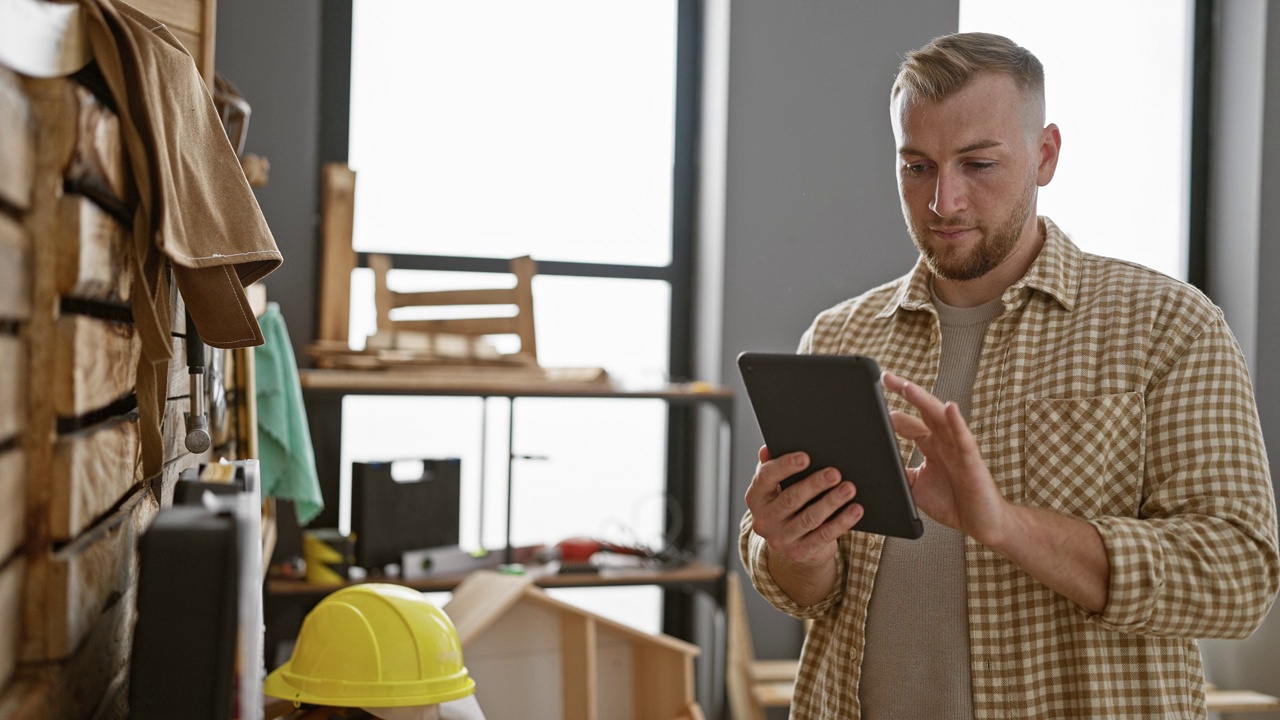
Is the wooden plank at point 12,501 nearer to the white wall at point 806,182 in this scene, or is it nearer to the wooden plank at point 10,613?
the wooden plank at point 10,613

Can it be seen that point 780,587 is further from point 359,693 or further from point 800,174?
point 800,174

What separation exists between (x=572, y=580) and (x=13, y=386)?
2.26m

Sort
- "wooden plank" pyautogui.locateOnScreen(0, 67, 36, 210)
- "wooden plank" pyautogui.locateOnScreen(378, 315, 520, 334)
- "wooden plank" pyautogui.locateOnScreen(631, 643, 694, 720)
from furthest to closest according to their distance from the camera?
"wooden plank" pyautogui.locateOnScreen(378, 315, 520, 334), "wooden plank" pyautogui.locateOnScreen(631, 643, 694, 720), "wooden plank" pyautogui.locateOnScreen(0, 67, 36, 210)

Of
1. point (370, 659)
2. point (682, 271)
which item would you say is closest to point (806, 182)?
point (682, 271)

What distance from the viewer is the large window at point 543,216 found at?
3.25 metres

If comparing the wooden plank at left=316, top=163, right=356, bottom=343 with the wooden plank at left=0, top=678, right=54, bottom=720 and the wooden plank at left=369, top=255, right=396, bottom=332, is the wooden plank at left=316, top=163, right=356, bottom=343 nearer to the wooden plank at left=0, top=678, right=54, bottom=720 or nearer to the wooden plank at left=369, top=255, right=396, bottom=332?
the wooden plank at left=369, top=255, right=396, bottom=332

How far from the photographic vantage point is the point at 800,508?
1.37m

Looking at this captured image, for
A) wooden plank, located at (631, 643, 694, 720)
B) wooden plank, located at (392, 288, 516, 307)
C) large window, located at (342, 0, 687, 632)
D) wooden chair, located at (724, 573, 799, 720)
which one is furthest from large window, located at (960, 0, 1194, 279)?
wooden plank, located at (631, 643, 694, 720)

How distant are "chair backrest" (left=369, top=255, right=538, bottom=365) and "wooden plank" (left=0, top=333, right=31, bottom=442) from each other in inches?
86.7

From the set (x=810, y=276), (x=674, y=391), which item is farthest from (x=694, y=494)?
(x=810, y=276)

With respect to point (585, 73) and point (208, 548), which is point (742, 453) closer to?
point (585, 73)

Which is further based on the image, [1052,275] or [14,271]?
[1052,275]

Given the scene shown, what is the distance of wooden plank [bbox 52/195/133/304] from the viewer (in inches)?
30.5

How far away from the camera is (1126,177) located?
151 inches
